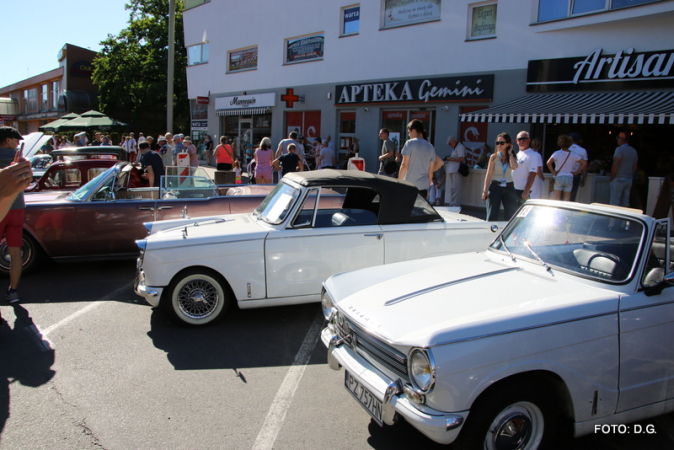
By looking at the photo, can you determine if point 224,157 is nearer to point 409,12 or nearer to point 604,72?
point 409,12

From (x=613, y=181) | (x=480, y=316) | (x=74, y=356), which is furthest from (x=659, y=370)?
(x=613, y=181)

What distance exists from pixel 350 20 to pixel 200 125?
39.5 feet

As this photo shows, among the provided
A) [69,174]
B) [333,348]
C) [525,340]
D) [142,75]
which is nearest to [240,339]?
[333,348]

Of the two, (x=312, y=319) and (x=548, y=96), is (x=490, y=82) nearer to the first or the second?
(x=548, y=96)

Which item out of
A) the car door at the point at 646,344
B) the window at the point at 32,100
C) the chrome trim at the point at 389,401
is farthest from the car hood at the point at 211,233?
the window at the point at 32,100

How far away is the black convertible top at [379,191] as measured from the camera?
5.24 m

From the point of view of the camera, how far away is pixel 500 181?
7.73 metres

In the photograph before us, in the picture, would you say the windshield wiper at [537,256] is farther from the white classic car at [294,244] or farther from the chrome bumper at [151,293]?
the chrome bumper at [151,293]

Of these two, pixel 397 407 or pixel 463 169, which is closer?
pixel 397 407

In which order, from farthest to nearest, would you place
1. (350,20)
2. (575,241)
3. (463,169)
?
(350,20) < (463,169) < (575,241)

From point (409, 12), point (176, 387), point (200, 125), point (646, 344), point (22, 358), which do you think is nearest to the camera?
point (646, 344)

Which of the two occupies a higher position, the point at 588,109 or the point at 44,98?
the point at 44,98

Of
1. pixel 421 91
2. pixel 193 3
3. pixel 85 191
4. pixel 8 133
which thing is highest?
pixel 193 3

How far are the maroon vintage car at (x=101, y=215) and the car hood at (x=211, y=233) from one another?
4.47 ft
